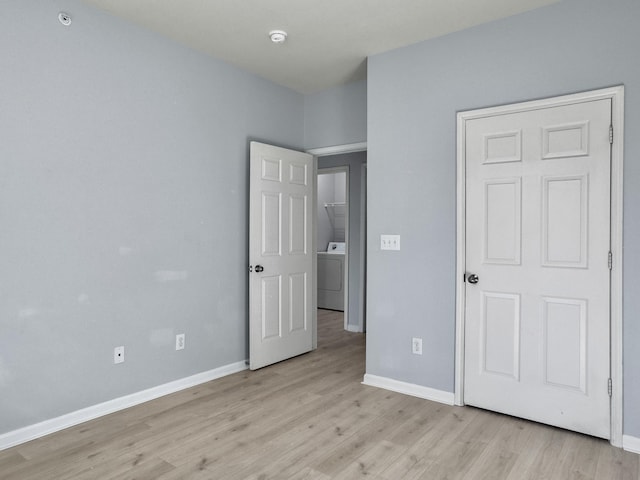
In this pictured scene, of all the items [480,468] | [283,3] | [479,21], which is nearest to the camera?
[480,468]

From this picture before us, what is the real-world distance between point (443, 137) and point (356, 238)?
2.47 metres

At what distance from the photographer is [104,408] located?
2.88m

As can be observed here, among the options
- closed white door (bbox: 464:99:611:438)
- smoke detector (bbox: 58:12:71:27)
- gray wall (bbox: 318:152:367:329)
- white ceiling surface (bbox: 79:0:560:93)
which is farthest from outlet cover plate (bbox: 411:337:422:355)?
smoke detector (bbox: 58:12:71:27)

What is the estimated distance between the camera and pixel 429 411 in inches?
117

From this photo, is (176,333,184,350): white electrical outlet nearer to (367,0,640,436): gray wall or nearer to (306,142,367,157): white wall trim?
(367,0,640,436): gray wall

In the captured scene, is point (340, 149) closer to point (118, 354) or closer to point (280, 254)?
point (280, 254)

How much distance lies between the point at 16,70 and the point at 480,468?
133 inches

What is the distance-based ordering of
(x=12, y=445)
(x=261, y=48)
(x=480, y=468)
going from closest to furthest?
(x=480, y=468) → (x=12, y=445) → (x=261, y=48)

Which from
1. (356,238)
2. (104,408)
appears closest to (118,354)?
(104,408)

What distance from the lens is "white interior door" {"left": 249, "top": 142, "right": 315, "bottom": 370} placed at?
3822mm

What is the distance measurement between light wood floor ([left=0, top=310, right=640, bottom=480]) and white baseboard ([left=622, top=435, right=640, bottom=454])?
8cm

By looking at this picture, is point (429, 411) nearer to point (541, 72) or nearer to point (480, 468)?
point (480, 468)

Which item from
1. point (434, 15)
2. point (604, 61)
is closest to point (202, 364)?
point (434, 15)

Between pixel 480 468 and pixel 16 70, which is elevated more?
pixel 16 70
